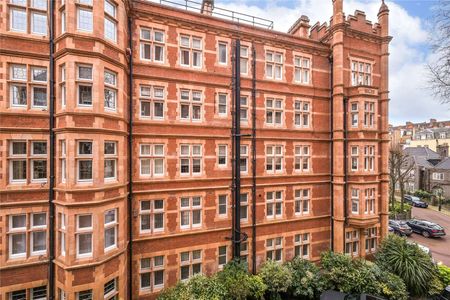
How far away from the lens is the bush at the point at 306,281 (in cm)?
1193

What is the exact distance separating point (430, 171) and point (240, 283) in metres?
48.7

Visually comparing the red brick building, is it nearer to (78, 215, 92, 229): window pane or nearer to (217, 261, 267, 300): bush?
(78, 215, 92, 229): window pane

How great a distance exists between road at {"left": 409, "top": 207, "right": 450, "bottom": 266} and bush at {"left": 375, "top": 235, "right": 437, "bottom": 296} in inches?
294

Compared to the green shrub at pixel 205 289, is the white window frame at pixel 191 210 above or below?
above

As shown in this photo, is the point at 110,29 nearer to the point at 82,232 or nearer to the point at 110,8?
the point at 110,8

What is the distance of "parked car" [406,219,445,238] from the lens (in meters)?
23.6

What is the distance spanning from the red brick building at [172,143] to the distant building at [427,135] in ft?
131

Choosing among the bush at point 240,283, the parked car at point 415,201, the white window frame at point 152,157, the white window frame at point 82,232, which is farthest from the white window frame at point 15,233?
the parked car at point 415,201

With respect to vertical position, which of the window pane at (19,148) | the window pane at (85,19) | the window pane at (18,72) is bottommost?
the window pane at (19,148)

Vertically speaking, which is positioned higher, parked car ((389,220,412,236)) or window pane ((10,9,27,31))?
window pane ((10,9,27,31))

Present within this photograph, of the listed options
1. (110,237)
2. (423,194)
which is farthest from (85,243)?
(423,194)

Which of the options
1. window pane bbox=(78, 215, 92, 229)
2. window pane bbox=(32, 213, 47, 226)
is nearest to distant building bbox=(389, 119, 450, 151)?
window pane bbox=(78, 215, 92, 229)

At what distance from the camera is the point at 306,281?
39.3ft

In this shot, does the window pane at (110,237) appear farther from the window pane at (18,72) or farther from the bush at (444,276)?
the bush at (444,276)
